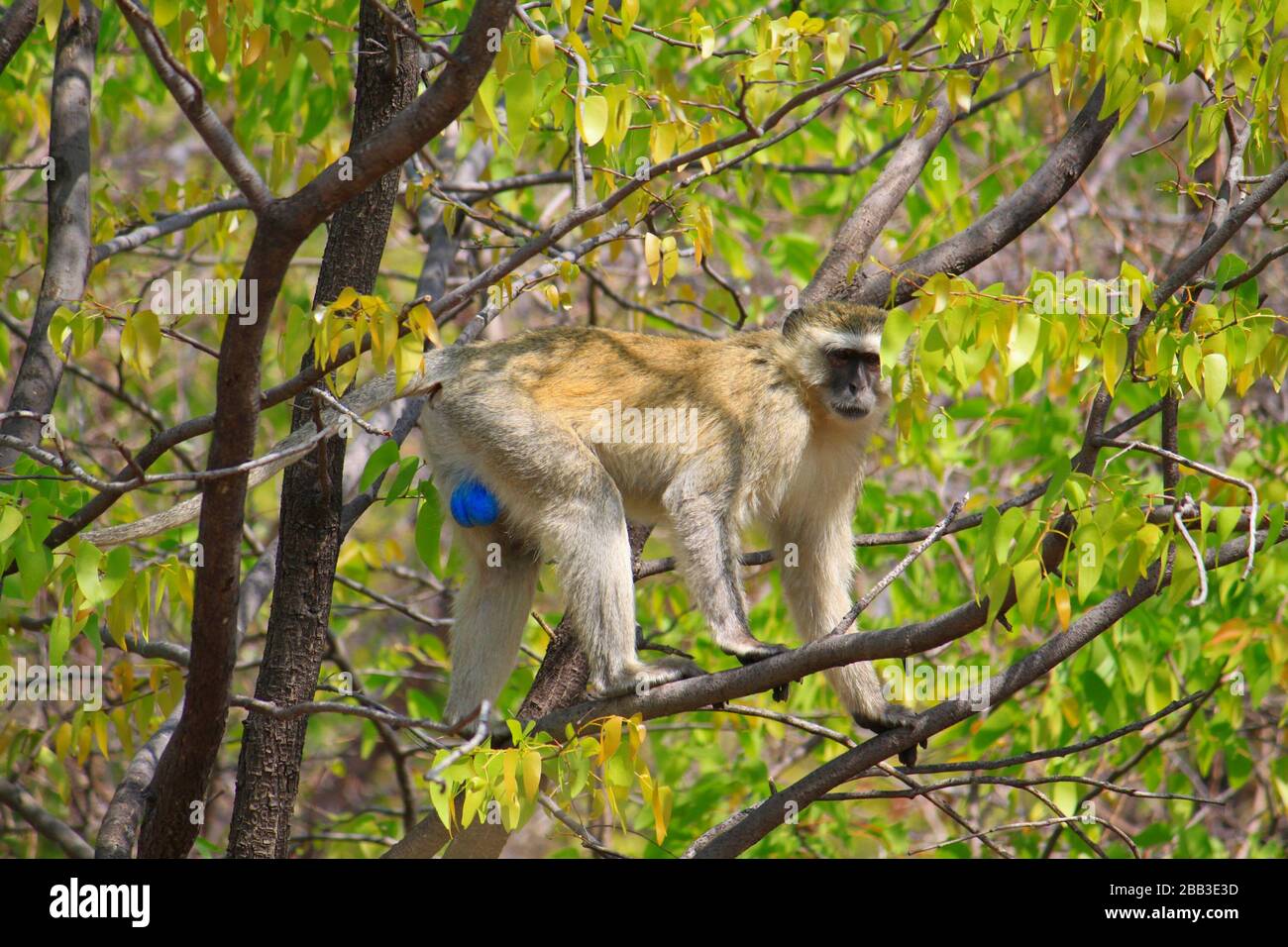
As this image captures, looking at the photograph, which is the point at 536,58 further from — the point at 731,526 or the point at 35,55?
the point at 35,55

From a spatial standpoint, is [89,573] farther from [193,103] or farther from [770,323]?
[770,323]

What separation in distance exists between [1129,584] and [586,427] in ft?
8.85

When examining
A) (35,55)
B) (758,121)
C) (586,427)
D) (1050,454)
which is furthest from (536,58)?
(35,55)

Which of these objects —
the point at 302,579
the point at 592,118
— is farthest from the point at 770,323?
the point at 592,118

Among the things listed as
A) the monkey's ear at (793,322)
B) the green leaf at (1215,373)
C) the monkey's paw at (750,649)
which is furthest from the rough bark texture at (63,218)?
the green leaf at (1215,373)

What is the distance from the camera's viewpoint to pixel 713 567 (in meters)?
5.72

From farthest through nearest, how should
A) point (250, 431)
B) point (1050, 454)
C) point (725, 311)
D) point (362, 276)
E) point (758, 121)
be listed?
point (725, 311), point (1050, 454), point (362, 276), point (758, 121), point (250, 431)

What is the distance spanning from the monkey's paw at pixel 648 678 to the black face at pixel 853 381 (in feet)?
4.25

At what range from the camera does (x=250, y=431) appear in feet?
11.9

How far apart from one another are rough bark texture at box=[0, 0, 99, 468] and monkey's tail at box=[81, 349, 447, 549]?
0.87 meters

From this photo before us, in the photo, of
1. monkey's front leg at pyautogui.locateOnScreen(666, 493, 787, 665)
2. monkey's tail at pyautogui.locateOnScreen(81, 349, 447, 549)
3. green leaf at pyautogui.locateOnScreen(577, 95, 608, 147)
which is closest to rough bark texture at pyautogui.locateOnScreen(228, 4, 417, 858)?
monkey's tail at pyautogui.locateOnScreen(81, 349, 447, 549)

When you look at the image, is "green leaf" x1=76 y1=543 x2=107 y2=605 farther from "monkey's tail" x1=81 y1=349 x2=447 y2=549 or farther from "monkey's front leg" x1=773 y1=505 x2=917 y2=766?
"monkey's front leg" x1=773 y1=505 x2=917 y2=766

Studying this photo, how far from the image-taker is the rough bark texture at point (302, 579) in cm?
543

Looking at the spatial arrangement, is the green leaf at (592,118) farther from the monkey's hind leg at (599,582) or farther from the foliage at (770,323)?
the monkey's hind leg at (599,582)
